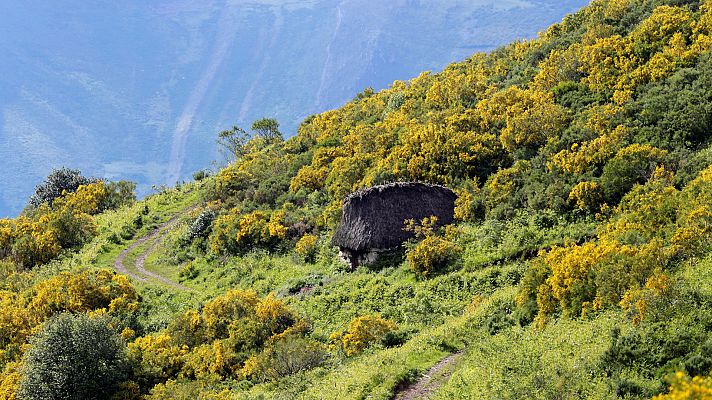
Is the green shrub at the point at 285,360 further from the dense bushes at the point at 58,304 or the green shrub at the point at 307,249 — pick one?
the green shrub at the point at 307,249

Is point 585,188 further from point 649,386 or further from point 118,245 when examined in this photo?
point 118,245

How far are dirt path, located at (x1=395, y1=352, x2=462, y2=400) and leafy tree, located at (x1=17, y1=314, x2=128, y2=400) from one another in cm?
1410

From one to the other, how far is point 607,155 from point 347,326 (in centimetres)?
1581

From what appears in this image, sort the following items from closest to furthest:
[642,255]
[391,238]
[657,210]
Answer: [642,255]
[657,210]
[391,238]

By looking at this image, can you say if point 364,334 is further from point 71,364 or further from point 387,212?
point 71,364

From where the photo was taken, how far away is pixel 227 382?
2769cm

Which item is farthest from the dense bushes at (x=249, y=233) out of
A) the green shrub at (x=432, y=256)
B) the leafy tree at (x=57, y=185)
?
the leafy tree at (x=57, y=185)

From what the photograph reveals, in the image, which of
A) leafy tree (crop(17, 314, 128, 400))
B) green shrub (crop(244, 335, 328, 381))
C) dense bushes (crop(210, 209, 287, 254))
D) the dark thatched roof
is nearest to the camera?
green shrub (crop(244, 335, 328, 381))

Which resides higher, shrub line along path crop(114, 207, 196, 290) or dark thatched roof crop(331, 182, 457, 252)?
shrub line along path crop(114, 207, 196, 290)

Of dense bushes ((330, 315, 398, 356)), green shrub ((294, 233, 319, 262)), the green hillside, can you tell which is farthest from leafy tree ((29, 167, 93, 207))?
dense bushes ((330, 315, 398, 356))

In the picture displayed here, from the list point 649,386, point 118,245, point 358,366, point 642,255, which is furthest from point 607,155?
point 118,245

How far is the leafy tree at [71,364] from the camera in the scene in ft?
89.2

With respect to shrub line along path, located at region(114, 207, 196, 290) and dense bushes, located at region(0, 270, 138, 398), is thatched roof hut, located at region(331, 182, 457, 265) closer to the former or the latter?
dense bushes, located at region(0, 270, 138, 398)

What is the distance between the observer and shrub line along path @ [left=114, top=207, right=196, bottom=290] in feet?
156
